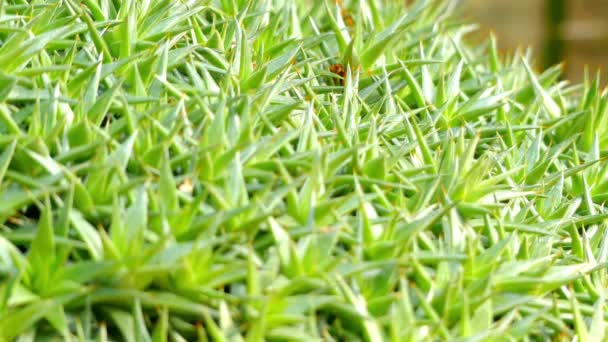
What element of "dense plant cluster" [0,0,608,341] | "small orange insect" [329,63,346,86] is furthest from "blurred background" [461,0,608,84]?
"dense plant cluster" [0,0,608,341]

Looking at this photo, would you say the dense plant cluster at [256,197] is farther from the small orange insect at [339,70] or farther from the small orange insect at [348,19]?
the small orange insect at [348,19]

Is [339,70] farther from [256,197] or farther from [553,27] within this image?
[553,27]

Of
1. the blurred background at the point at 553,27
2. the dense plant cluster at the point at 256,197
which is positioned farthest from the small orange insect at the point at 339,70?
the blurred background at the point at 553,27

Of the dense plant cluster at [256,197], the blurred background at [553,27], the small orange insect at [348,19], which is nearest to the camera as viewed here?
the dense plant cluster at [256,197]

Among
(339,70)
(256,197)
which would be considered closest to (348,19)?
(339,70)

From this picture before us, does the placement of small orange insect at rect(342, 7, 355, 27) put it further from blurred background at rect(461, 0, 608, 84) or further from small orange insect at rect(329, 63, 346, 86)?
blurred background at rect(461, 0, 608, 84)
